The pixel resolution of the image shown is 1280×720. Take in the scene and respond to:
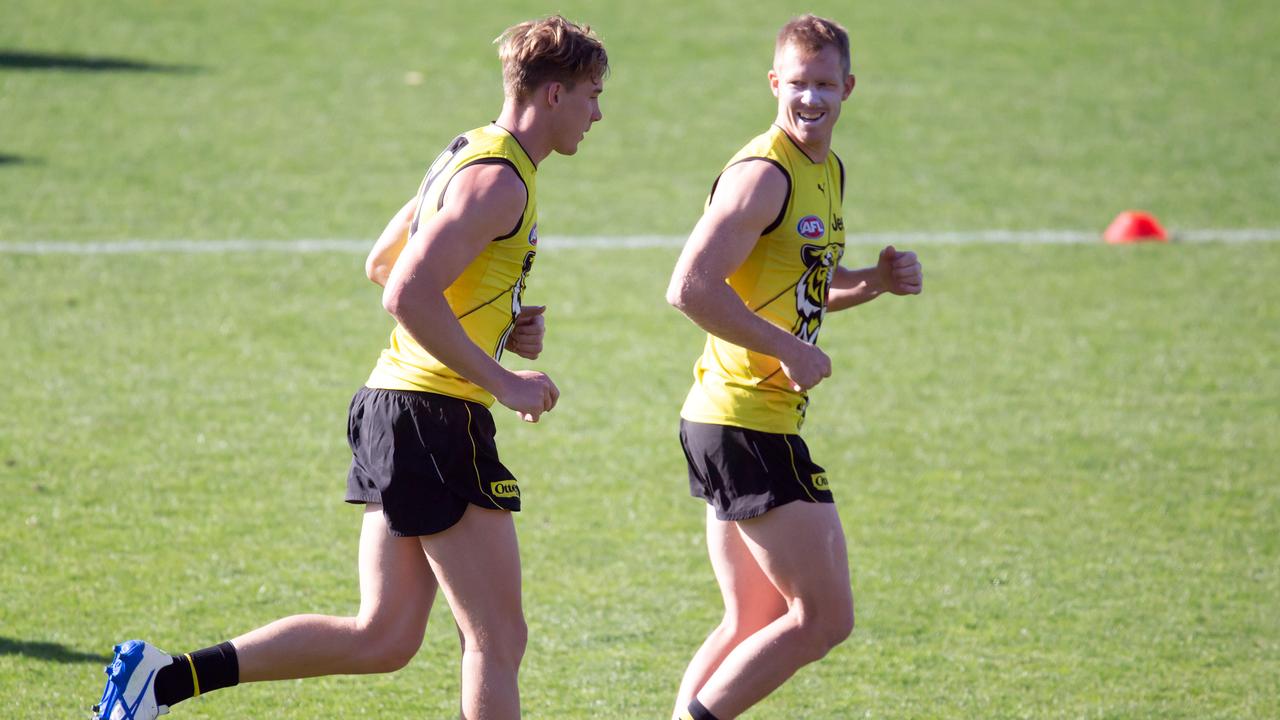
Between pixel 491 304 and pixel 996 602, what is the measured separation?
2906 millimetres

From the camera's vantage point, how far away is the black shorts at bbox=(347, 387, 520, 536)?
363 centimetres

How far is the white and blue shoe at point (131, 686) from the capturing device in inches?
146

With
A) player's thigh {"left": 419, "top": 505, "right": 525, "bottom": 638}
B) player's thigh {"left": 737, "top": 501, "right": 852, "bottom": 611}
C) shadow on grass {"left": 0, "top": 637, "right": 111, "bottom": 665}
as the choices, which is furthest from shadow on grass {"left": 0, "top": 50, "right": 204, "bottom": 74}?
player's thigh {"left": 737, "top": 501, "right": 852, "bottom": 611}

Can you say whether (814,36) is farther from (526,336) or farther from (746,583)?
(746,583)

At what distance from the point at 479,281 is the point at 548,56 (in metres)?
0.60

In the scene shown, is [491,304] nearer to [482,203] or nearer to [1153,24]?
[482,203]

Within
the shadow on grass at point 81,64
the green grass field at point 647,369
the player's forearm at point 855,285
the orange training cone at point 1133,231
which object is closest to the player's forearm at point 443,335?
the player's forearm at point 855,285

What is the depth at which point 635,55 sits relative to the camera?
17.5 meters

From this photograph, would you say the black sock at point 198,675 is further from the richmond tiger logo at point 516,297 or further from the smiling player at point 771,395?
the smiling player at point 771,395

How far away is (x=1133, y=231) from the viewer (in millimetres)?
11773

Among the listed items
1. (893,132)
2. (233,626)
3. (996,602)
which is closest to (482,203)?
(233,626)

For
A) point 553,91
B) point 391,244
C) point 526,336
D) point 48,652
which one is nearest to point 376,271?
point 391,244

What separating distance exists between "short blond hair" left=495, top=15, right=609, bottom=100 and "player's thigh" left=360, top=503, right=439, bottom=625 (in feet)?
3.89

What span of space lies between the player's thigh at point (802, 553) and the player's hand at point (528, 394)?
73 centimetres
